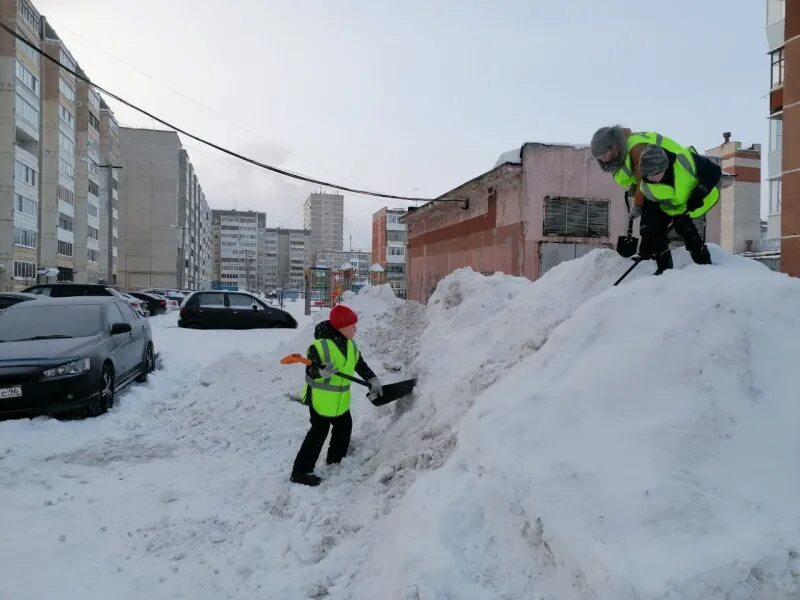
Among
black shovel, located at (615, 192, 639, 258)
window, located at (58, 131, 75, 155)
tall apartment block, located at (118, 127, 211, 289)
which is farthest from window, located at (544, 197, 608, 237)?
tall apartment block, located at (118, 127, 211, 289)

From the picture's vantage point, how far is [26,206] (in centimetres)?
4131

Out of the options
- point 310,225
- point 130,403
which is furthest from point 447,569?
point 310,225

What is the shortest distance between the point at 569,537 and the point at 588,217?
11.5 m

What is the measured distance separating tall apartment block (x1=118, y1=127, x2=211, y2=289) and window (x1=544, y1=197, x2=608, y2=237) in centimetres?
7517

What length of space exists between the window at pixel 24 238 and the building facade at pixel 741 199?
5308cm

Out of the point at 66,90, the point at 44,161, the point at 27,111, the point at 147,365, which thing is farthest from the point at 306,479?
the point at 66,90

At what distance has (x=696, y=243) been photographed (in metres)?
4.31

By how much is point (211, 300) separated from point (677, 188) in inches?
609

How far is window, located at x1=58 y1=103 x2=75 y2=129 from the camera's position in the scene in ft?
155

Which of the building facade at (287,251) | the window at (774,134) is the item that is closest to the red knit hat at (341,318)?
the window at (774,134)

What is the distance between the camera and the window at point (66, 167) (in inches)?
1879

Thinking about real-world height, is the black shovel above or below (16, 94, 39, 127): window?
below

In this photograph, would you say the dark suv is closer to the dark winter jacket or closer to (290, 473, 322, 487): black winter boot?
the dark winter jacket

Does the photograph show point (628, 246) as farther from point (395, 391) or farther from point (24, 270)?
point (24, 270)
